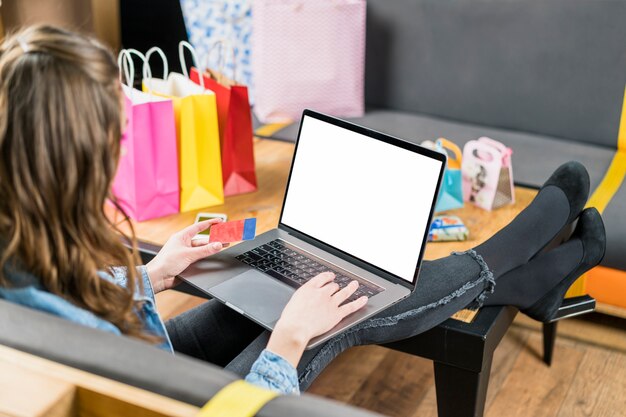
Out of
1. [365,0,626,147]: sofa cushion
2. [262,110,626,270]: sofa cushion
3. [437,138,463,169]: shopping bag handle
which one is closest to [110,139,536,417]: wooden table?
[437,138,463,169]: shopping bag handle

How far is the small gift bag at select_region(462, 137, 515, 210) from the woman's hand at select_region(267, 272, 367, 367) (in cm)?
69

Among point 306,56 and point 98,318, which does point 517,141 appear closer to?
point 306,56

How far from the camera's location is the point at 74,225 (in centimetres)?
97

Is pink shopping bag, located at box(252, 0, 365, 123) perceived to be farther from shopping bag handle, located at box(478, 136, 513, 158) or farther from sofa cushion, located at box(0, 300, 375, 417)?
sofa cushion, located at box(0, 300, 375, 417)

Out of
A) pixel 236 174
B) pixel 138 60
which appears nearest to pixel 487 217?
pixel 236 174

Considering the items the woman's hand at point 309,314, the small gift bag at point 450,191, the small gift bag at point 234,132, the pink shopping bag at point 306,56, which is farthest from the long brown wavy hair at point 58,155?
the pink shopping bag at point 306,56

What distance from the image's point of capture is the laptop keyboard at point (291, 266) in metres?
1.42

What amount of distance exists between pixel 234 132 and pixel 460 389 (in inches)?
31.6

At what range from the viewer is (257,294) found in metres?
1.41

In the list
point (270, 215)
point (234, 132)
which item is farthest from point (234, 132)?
point (270, 215)

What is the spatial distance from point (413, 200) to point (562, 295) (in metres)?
0.60

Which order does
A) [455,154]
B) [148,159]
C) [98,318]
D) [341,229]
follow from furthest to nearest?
[455,154] < [148,159] < [341,229] < [98,318]

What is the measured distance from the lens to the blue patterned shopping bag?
2.87m

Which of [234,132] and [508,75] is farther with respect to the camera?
[508,75]
